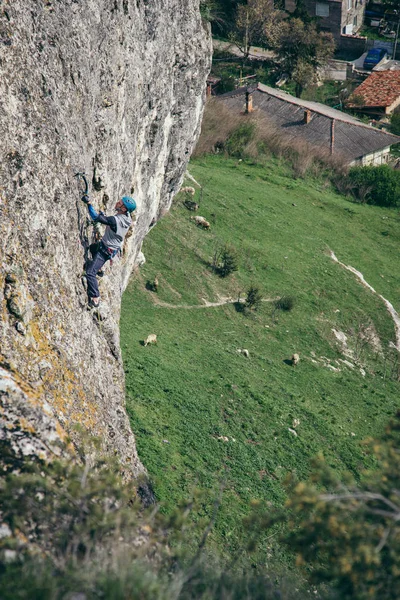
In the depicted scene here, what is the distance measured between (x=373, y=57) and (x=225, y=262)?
2538 inches

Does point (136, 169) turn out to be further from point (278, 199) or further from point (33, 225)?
point (278, 199)

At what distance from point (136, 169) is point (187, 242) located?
453 inches

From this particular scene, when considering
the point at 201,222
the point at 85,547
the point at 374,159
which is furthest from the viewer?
the point at 374,159

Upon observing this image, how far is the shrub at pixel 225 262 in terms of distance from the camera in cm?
3319

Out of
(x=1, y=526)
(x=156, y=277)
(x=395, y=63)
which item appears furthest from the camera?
(x=395, y=63)

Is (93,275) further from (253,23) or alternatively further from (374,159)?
(253,23)

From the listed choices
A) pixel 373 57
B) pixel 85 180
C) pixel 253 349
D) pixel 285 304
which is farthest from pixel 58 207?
pixel 373 57

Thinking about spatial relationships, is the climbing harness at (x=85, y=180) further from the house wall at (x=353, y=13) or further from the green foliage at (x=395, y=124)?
the house wall at (x=353, y=13)

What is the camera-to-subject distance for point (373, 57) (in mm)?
86125

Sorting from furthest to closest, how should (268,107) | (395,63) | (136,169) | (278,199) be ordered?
(395,63), (268,107), (278,199), (136,169)

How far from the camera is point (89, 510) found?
8031 mm

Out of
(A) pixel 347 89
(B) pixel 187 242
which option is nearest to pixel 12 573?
(B) pixel 187 242

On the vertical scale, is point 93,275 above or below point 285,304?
above

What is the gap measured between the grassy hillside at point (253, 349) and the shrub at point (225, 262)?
1.28 feet
